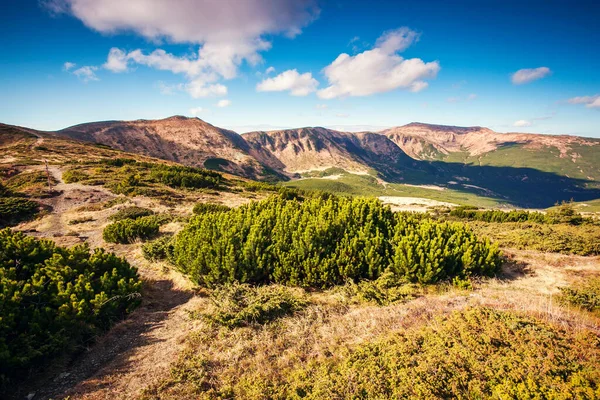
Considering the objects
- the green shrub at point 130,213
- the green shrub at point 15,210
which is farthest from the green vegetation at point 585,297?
the green shrub at point 15,210

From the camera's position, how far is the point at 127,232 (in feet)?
62.4

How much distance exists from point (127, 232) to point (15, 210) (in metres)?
16.7

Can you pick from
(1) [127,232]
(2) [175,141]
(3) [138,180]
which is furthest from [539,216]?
(2) [175,141]

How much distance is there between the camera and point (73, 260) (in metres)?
10.0

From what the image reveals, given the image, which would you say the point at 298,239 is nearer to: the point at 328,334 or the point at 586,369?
the point at 328,334

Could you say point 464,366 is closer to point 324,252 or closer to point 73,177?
point 324,252

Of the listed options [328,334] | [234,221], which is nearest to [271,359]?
[328,334]

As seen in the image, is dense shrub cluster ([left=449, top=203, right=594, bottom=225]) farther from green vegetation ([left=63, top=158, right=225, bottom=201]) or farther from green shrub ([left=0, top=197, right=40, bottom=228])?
green shrub ([left=0, top=197, right=40, bottom=228])

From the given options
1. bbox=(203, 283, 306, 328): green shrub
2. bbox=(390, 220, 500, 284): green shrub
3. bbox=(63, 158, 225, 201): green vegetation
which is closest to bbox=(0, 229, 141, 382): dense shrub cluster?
bbox=(203, 283, 306, 328): green shrub

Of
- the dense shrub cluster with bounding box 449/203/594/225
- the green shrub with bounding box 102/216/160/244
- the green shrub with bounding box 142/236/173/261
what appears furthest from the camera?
the dense shrub cluster with bounding box 449/203/594/225

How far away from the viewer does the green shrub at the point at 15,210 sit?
24573 millimetres

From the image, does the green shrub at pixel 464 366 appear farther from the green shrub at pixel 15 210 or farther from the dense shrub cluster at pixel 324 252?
the green shrub at pixel 15 210

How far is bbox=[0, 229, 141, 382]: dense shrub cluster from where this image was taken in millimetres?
6578

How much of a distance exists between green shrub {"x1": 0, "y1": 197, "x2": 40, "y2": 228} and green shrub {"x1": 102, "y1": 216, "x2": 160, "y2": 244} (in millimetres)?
13750
